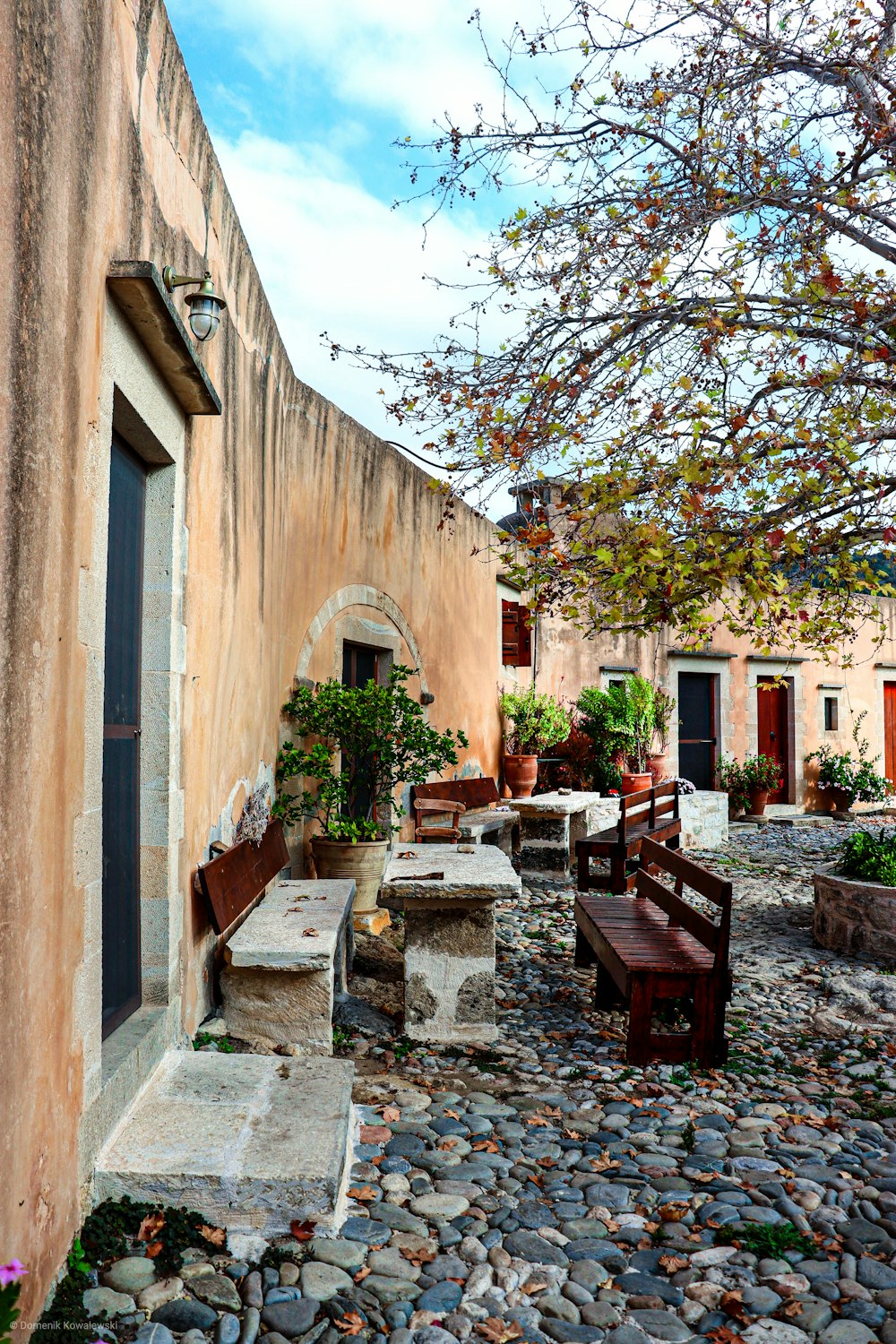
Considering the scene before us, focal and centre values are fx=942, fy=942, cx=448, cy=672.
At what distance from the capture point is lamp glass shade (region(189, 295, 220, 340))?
128 inches

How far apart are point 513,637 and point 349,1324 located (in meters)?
9.02

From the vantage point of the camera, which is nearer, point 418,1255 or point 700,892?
point 418,1255

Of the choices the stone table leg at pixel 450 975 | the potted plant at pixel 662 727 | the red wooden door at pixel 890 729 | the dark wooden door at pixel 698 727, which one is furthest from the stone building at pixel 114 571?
the red wooden door at pixel 890 729

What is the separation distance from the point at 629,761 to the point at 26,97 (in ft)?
34.2

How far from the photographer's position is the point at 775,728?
1455 cm

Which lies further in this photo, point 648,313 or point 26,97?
point 648,313

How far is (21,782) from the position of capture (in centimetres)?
180

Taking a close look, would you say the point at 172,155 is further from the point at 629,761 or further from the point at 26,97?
the point at 629,761

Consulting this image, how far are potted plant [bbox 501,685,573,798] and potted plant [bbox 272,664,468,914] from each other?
Answer: 168 inches

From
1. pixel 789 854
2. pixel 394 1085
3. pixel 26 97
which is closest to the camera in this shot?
pixel 26 97

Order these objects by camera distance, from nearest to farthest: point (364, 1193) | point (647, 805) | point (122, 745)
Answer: point (364, 1193)
point (122, 745)
point (647, 805)

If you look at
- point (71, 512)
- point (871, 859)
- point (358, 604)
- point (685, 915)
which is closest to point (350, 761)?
point (358, 604)

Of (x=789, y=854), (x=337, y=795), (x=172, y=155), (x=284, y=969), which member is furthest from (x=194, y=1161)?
(x=789, y=854)

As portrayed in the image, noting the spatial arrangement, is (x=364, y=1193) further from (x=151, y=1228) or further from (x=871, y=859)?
(x=871, y=859)
